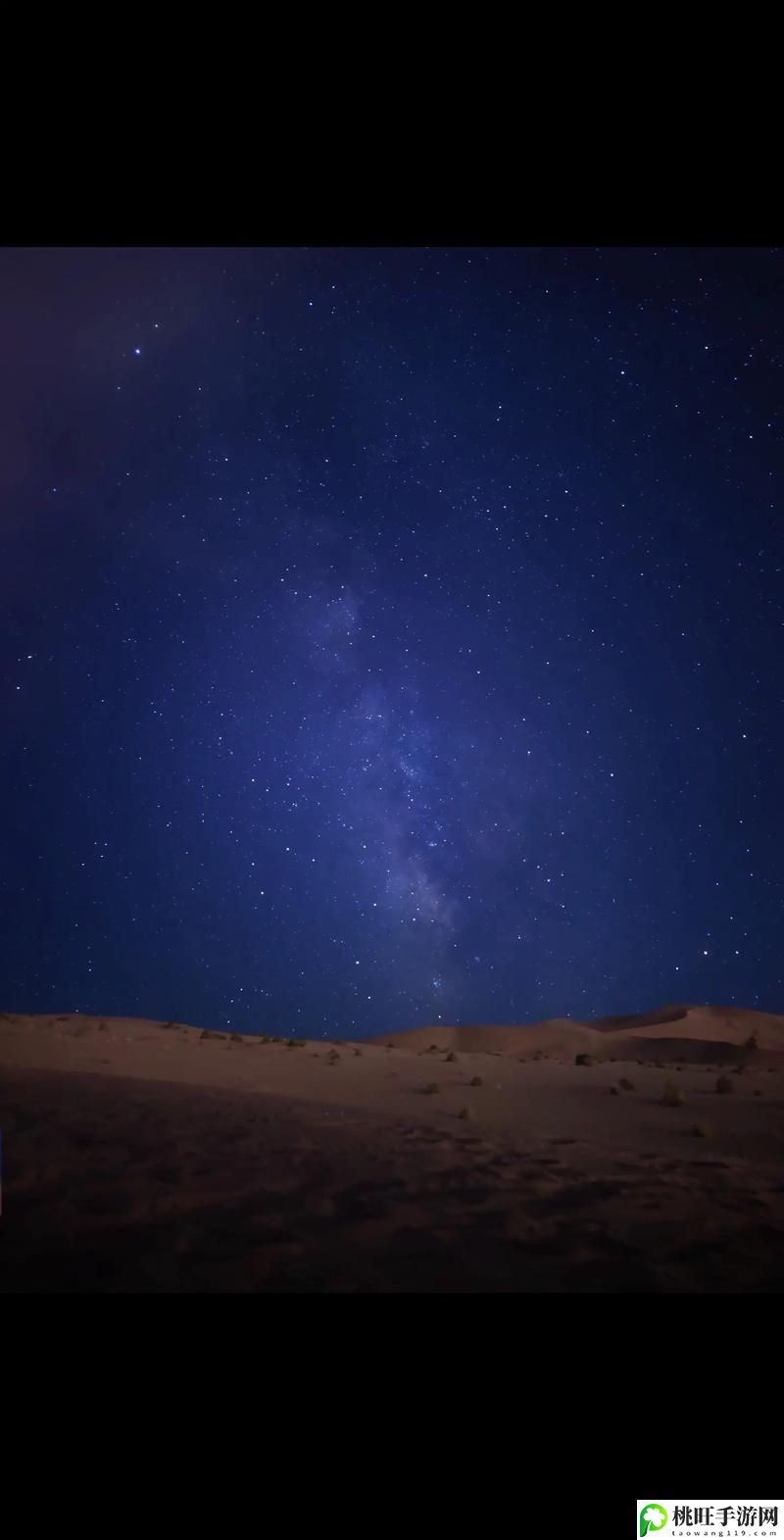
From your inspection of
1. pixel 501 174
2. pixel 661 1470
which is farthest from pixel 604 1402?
pixel 501 174

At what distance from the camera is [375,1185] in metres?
5.31

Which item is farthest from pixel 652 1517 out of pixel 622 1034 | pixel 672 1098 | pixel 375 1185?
pixel 622 1034

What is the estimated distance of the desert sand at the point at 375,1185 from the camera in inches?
167

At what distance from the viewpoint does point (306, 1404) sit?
3355 millimetres

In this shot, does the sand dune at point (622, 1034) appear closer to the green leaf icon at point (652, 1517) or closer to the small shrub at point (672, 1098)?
the small shrub at point (672, 1098)

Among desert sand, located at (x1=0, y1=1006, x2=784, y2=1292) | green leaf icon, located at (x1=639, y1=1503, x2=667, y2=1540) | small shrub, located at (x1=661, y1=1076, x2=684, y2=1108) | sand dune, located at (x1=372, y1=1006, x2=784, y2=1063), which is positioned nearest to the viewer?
green leaf icon, located at (x1=639, y1=1503, x2=667, y2=1540)

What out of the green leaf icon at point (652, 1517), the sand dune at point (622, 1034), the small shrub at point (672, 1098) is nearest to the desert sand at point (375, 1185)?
the small shrub at point (672, 1098)

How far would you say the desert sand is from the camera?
13.9 ft

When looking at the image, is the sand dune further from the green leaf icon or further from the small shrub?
the green leaf icon

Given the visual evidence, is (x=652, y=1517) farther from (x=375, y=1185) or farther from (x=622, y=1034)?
(x=622, y=1034)

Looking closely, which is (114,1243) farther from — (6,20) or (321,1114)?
(6,20)

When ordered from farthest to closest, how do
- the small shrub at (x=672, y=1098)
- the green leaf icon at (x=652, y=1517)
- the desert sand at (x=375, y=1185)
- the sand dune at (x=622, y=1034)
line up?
the sand dune at (x=622, y=1034), the small shrub at (x=672, y=1098), the desert sand at (x=375, y=1185), the green leaf icon at (x=652, y=1517)

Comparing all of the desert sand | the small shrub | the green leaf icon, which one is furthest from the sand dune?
the green leaf icon

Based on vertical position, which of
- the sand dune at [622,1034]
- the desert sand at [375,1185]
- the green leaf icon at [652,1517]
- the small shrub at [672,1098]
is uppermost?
the sand dune at [622,1034]
